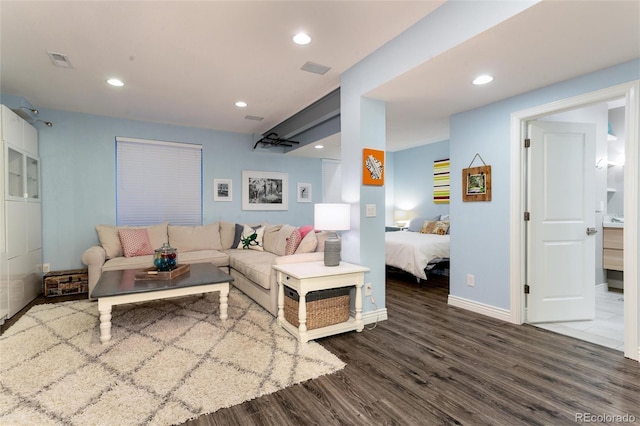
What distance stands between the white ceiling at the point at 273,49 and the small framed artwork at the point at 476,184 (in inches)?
27.2

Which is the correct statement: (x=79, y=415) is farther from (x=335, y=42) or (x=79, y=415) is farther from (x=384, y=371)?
(x=335, y=42)

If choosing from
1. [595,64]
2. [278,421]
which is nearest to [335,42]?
[595,64]

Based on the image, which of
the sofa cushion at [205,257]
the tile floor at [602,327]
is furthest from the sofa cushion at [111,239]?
the tile floor at [602,327]

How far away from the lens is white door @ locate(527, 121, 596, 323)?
10.3 ft

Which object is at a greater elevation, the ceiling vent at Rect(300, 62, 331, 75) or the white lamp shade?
the ceiling vent at Rect(300, 62, 331, 75)

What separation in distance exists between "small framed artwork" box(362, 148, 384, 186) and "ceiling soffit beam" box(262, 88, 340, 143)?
102cm

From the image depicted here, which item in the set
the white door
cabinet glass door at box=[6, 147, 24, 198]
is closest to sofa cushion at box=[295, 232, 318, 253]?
the white door

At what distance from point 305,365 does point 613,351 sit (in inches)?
94.1

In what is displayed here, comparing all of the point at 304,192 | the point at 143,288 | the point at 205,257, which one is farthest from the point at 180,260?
the point at 304,192

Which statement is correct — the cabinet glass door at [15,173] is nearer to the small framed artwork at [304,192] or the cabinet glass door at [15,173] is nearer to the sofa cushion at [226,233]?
the sofa cushion at [226,233]

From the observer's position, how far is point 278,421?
168 centimetres

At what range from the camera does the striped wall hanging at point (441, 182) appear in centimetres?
634

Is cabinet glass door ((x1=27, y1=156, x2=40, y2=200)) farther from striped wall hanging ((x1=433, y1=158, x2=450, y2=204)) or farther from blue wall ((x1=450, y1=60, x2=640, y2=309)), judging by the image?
striped wall hanging ((x1=433, y1=158, x2=450, y2=204))

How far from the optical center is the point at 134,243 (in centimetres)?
434
